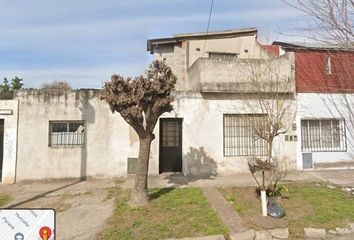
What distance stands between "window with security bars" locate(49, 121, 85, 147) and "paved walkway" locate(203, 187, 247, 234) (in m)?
5.30

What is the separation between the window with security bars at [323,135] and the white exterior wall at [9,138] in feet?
36.8

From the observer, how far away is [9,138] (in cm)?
1091

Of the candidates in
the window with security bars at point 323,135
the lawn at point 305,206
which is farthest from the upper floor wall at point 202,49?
the lawn at point 305,206

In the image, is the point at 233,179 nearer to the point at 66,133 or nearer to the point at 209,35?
the point at 66,133

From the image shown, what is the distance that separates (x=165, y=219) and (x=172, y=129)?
5.84m

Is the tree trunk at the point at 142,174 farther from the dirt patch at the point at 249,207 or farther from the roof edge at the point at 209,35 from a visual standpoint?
the roof edge at the point at 209,35

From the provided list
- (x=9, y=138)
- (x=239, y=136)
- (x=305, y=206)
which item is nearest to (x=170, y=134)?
(x=239, y=136)

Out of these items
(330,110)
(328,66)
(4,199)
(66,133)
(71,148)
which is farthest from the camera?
(328,66)

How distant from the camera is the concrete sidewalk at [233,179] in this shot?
10.1m

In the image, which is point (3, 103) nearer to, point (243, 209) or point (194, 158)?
point (194, 158)

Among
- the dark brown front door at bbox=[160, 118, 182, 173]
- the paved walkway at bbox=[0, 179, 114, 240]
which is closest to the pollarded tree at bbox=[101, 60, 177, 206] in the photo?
the paved walkway at bbox=[0, 179, 114, 240]

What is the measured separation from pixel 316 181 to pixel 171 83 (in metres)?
6.37

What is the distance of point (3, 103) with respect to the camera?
1100cm

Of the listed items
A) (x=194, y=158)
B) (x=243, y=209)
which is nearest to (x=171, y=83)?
(x=243, y=209)
